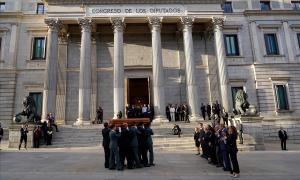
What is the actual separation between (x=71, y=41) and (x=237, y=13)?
62.7ft

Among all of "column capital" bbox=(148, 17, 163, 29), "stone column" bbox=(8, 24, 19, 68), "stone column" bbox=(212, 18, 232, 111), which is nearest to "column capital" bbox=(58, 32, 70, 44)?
"stone column" bbox=(8, 24, 19, 68)

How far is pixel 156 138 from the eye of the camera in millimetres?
21469

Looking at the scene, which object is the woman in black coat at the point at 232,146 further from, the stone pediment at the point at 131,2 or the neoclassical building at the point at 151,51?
the stone pediment at the point at 131,2

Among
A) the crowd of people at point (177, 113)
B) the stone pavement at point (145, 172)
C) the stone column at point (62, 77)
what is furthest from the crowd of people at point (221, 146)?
the stone column at point (62, 77)

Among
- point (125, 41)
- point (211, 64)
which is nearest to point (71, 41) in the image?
point (125, 41)

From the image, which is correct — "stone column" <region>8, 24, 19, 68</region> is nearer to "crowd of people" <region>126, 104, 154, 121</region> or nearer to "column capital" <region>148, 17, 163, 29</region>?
"crowd of people" <region>126, 104, 154, 121</region>

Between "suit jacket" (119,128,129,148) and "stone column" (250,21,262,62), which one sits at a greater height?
Answer: "stone column" (250,21,262,62)

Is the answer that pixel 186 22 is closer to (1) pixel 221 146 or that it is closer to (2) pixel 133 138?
(2) pixel 133 138

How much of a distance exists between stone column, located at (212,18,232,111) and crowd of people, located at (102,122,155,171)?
16026mm

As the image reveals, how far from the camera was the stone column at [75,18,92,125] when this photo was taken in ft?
82.8

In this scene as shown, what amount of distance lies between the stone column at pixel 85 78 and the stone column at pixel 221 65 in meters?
12.2

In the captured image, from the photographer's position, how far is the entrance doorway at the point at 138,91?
30.7 metres

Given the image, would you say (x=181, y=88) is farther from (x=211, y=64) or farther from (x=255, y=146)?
(x=255, y=146)

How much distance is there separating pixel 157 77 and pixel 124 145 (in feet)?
50.0
